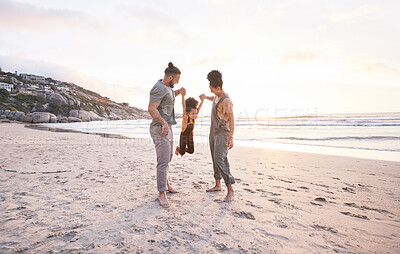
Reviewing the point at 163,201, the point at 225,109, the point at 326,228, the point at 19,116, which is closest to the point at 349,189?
the point at 326,228

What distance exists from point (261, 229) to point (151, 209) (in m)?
1.71

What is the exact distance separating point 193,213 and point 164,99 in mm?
1934

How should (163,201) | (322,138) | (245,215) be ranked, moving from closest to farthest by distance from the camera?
(245,215) < (163,201) < (322,138)

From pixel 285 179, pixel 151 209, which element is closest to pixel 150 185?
pixel 151 209

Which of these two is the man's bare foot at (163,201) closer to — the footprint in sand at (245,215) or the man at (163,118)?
the man at (163,118)

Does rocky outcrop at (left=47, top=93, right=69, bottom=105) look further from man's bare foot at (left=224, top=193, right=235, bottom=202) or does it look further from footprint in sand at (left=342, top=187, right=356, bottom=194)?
footprint in sand at (left=342, top=187, right=356, bottom=194)

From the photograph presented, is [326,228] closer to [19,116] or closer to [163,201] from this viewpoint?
[163,201]

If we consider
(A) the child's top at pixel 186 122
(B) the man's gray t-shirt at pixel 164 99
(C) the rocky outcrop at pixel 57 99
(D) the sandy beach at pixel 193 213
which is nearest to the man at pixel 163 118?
(B) the man's gray t-shirt at pixel 164 99

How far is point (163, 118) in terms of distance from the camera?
11.1ft

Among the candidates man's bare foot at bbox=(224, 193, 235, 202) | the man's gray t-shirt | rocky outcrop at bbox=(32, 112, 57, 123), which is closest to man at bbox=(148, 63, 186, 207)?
the man's gray t-shirt

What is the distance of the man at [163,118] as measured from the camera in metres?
3.21

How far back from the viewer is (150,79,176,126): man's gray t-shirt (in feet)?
10.5

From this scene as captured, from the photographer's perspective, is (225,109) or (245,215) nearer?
(245,215)

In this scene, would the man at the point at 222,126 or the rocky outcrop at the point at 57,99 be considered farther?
the rocky outcrop at the point at 57,99
